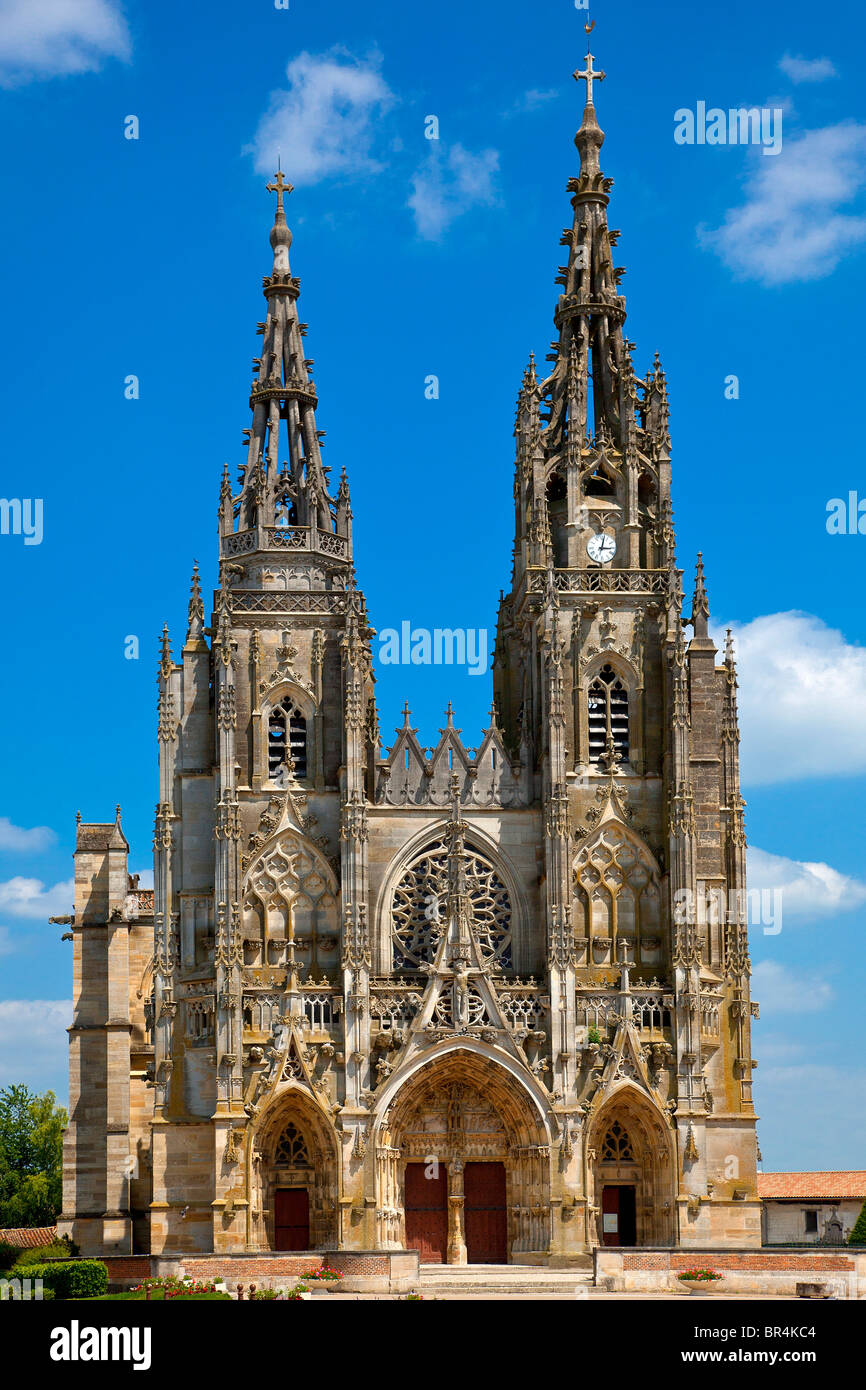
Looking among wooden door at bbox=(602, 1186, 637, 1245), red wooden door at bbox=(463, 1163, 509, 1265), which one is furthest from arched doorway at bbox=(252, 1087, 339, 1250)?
wooden door at bbox=(602, 1186, 637, 1245)

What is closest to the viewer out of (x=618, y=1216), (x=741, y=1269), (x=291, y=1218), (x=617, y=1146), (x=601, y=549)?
(x=741, y=1269)

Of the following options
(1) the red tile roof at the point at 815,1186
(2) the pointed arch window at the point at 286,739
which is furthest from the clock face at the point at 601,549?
(1) the red tile roof at the point at 815,1186

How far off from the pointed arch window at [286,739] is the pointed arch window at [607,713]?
881 cm

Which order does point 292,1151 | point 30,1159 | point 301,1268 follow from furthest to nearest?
point 30,1159 < point 292,1151 < point 301,1268

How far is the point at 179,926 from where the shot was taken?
5806cm

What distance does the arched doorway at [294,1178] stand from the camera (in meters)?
55.2

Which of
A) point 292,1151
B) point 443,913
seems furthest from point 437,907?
point 292,1151

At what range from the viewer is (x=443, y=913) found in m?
57.7

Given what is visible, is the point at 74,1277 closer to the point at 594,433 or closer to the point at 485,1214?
the point at 485,1214

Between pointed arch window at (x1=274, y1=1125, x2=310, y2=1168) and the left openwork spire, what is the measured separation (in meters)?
17.6

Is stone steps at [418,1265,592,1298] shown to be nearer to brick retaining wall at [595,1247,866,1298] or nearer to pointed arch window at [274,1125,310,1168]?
brick retaining wall at [595,1247,866,1298]

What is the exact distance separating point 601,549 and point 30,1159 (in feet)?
166
